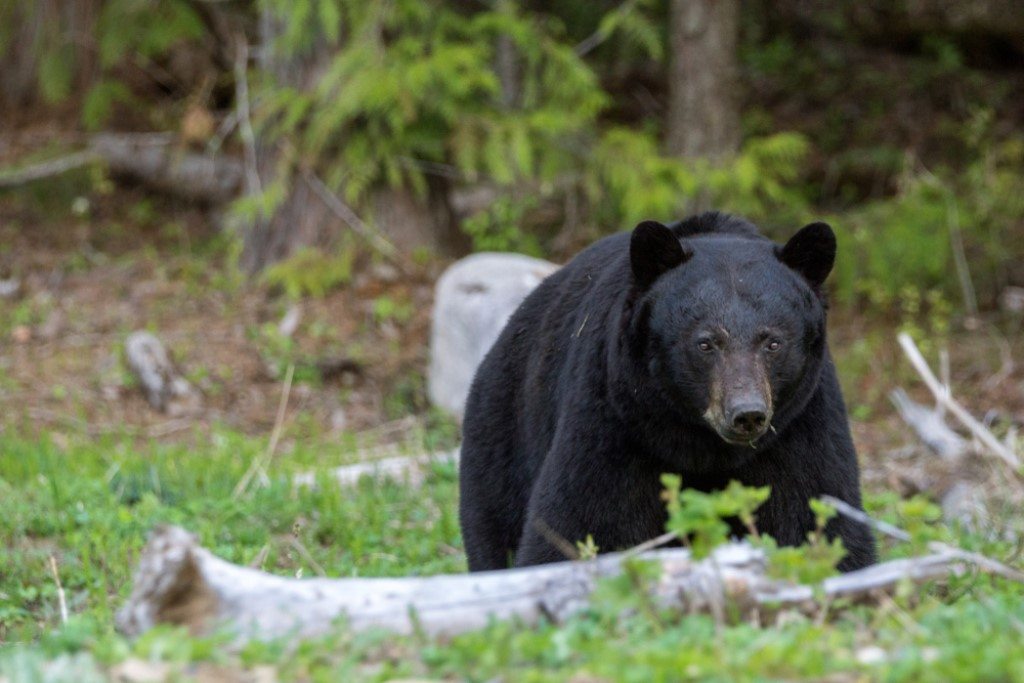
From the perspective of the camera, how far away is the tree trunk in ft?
34.9

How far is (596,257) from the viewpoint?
496 centimetres

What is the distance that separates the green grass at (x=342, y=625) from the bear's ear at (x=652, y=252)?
1018mm

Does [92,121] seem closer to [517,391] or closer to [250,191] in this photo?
[250,191]

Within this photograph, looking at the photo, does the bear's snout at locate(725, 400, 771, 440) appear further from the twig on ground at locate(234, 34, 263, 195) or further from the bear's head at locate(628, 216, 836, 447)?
the twig on ground at locate(234, 34, 263, 195)

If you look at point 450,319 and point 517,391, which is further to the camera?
point 450,319

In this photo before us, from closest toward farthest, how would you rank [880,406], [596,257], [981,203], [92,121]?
[596,257]
[880,406]
[981,203]
[92,121]

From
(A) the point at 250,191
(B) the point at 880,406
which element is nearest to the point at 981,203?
(B) the point at 880,406

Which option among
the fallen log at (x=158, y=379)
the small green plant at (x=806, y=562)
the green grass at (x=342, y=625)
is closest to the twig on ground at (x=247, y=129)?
the fallen log at (x=158, y=379)

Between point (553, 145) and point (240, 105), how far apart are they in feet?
8.27

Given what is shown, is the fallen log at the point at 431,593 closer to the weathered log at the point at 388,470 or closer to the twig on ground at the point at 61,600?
the twig on ground at the point at 61,600

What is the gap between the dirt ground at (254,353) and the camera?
345 inches

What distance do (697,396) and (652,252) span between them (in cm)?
48

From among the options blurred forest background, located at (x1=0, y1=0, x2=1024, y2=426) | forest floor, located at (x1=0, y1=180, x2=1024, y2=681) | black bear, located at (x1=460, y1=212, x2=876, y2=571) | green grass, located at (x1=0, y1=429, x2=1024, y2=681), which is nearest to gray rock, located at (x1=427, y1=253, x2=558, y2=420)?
forest floor, located at (x1=0, y1=180, x2=1024, y2=681)

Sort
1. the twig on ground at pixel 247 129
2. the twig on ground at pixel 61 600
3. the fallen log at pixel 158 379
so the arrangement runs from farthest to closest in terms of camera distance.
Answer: the twig on ground at pixel 247 129 → the fallen log at pixel 158 379 → the twig on ground at pixel 61 600
